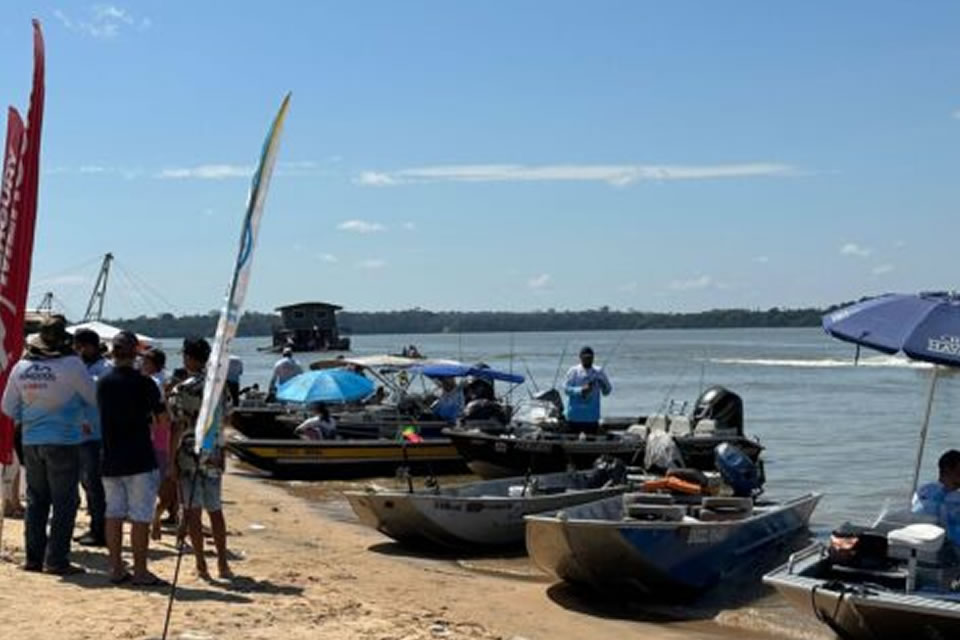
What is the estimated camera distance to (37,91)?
8.88 m

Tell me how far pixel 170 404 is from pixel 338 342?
264ft

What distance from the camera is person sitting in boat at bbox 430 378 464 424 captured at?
71.6 feet

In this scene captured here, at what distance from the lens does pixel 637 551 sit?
10508 millimetres

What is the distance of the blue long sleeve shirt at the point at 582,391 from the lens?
56.6 ft

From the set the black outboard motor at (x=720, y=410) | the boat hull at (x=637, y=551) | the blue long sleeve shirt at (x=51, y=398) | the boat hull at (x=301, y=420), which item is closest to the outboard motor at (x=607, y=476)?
the boat hull at (x=637, y=551)

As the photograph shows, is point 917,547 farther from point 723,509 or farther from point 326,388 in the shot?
point 326,388

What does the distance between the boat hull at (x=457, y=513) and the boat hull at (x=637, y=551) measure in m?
1.64

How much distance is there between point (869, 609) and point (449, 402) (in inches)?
569

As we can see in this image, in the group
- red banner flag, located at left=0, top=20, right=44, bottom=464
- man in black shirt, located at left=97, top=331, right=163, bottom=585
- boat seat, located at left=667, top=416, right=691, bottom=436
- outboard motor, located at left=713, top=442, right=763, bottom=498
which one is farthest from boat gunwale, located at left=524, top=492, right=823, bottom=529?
boat seat, located at left=667, top=416, right=691, bottom=436

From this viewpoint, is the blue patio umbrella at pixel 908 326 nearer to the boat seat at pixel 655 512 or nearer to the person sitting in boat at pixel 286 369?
the boat seat at pixel 655 512

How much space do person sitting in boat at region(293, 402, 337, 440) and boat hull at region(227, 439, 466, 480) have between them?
0.39 metres

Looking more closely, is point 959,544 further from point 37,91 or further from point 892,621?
point 37,91

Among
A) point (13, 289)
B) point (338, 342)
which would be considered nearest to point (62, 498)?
point (13, 289)

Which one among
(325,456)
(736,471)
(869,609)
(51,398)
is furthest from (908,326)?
(325,456)
